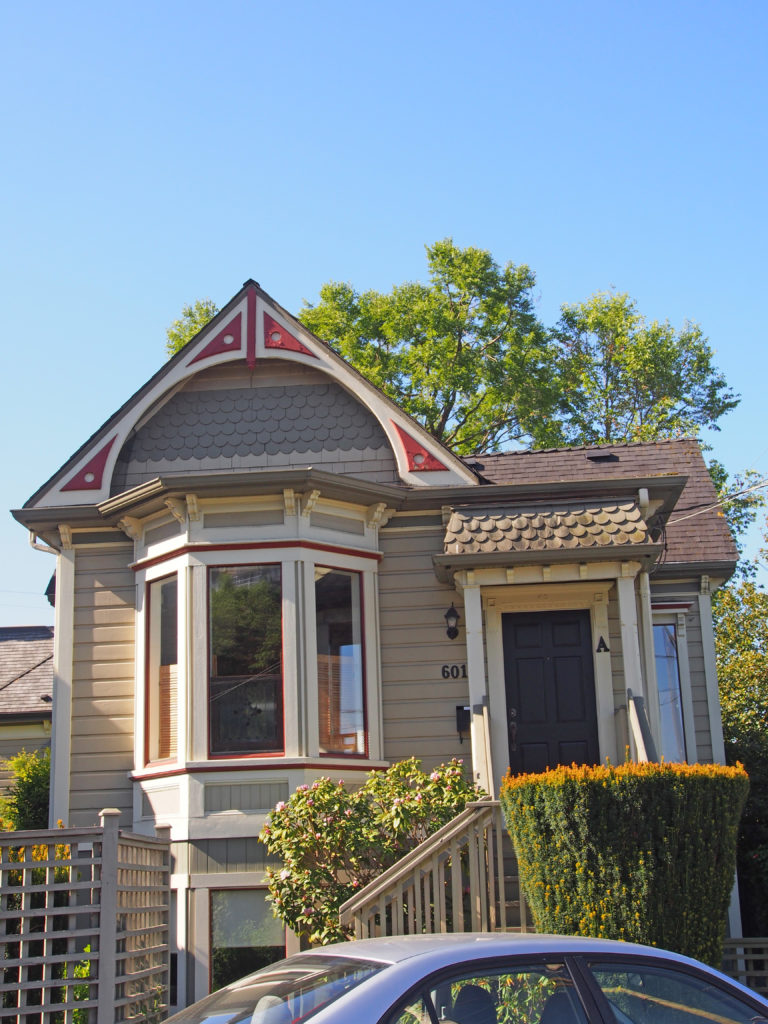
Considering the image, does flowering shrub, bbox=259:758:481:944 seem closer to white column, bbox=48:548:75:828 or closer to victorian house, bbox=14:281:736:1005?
victorian house, bbox=14:281:736:1005

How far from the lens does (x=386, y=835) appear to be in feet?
28.9

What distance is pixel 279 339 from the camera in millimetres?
11883

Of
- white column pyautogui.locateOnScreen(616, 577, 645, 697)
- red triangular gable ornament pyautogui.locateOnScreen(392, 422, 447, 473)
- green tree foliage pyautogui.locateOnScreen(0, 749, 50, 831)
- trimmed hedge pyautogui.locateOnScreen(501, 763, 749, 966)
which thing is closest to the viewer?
trimmed hedge pyautogui.locateOnScreen(501, 763, 749, 966)

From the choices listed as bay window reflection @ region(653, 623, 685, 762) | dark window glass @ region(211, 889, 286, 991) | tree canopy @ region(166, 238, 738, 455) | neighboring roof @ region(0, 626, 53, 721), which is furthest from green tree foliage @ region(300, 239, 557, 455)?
dark window glass @ region(211, 889, 286, 991)

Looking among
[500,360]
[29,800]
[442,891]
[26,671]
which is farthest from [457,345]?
[442,891]

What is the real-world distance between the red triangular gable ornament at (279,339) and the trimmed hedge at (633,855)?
233 inches

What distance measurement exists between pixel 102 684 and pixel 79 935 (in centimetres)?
434

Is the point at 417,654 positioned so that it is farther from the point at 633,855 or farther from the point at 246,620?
the point at 633,855

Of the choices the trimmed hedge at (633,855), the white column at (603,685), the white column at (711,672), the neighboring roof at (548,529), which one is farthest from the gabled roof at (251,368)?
the trimmed hedge at (633,855)

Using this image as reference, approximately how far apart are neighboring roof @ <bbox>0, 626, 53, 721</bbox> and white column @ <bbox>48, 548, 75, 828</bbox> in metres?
6.95

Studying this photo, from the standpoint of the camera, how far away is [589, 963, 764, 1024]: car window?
3998 millimetres

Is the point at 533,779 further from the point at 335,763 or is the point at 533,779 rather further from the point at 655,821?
the point at 335,763

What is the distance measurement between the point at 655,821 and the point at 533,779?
811 millimetres

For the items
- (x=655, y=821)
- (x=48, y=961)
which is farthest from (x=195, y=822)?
(x=655, y=821)
